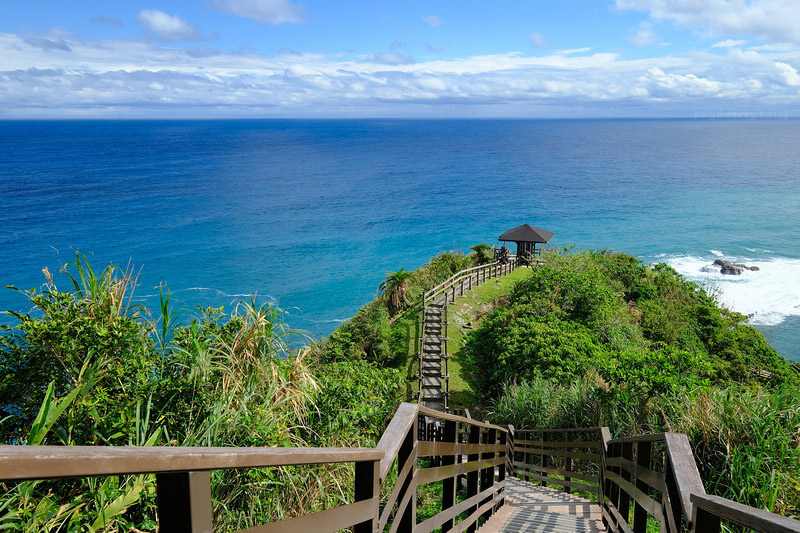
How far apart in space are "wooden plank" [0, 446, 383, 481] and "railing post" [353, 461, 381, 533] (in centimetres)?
67

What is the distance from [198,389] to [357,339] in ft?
53.9

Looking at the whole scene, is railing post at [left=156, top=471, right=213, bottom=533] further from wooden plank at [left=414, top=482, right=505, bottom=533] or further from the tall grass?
the tall grass

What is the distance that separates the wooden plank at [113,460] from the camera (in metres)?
0.92

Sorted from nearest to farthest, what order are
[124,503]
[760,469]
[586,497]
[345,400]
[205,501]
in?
[205,501], [124,503], [760,469], [345,400], [586,497]

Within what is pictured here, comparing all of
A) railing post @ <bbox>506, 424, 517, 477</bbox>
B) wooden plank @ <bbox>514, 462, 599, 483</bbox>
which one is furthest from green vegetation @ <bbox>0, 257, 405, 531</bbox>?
railing post @ <bbox>506, 424, 517, 477</bbox>

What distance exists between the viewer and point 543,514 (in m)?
6.28

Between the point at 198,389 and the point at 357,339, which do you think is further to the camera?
the point at 357,339

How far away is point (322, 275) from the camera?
45.6m

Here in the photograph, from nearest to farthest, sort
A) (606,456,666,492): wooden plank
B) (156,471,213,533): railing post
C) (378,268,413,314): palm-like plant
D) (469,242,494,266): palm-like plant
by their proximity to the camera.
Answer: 1. (156,471,213,533): railing post
2. (606,456,666,492): wooden plank
3. (378,268,413,314): palm-like plant
4. (469,242,494,266): palm-like plant

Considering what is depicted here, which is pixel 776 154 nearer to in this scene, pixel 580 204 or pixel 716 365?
pixel 580 204

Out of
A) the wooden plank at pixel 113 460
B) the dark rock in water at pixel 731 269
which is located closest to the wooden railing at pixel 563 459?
the wooden plank at pixel 113 460

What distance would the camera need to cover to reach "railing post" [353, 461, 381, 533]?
6.84 feet

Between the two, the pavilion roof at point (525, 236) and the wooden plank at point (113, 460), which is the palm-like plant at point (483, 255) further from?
the wooden plank at point (113, 460)

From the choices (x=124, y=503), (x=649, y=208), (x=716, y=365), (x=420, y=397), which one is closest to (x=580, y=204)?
(x=649, y=208)
